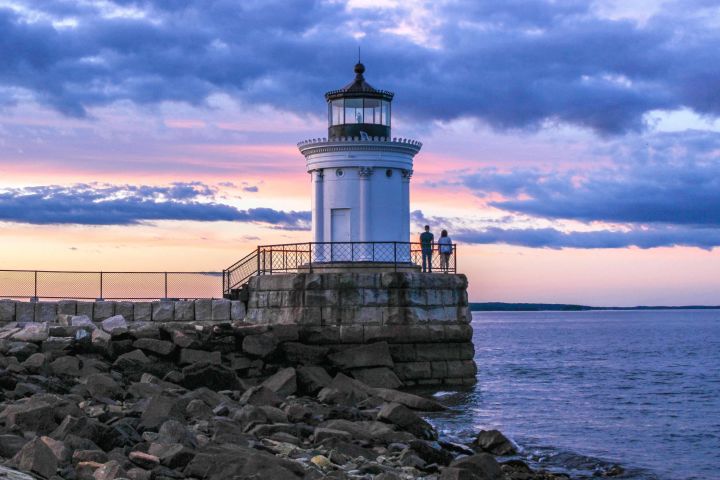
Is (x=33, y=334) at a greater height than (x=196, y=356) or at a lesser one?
greater

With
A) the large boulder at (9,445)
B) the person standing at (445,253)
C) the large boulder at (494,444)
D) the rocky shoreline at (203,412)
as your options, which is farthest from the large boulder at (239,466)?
the person standing at (445,253)

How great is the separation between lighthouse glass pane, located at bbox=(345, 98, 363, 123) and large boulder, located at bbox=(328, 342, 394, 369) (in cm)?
568

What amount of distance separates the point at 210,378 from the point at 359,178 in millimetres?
6966

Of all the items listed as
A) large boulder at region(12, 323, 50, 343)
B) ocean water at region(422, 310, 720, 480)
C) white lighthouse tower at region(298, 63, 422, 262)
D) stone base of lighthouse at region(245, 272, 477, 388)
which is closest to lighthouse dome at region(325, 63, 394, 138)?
white lighthouse tower at region(298, 63, 422, 262)

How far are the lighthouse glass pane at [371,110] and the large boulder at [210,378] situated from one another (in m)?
7.96

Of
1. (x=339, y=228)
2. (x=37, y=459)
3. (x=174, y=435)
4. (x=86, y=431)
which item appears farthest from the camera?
(x=339, y=228)

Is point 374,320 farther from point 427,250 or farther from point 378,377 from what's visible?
point 427,250

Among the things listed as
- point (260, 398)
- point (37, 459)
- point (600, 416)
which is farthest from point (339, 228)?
point (37, 459)

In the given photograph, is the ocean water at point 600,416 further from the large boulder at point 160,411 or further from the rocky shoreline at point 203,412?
the large boulder at point 160,411

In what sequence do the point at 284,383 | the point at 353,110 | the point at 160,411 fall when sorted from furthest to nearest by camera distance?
the point at 353,110, the point at 284,383, the point at 160,411

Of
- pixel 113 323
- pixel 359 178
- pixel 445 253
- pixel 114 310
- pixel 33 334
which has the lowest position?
pixel 33 334

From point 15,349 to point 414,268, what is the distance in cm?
856

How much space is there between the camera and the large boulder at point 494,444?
13.7 meters

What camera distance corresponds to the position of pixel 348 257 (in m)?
21.6
